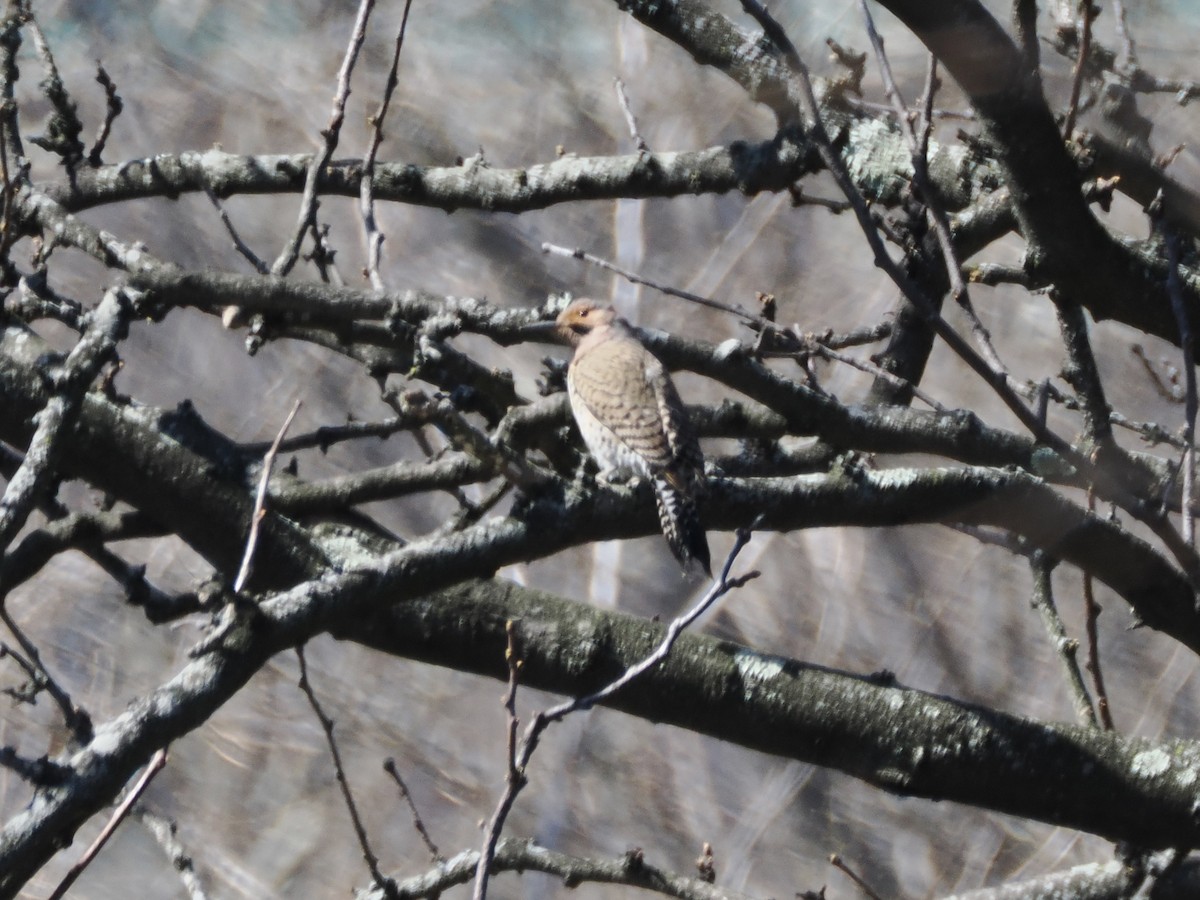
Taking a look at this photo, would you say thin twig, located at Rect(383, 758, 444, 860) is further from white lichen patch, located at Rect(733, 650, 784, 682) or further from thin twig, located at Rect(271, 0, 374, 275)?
thin twig, located at Rect(271, 0, 374, 275)

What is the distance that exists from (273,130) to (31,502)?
3.80m

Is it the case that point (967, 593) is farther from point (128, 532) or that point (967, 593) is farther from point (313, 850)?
point (128, 532)

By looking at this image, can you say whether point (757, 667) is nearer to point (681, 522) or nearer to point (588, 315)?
point (681, 522)

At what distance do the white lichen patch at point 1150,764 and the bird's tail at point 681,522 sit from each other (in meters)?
0.91

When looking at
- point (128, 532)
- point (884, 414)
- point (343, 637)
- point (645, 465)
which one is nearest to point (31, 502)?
point (343, 637)

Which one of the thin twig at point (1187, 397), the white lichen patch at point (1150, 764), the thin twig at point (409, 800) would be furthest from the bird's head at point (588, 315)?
the white lichen patch at point (1150, 764)

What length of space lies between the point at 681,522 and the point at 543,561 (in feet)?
7.70

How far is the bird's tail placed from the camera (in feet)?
8.78

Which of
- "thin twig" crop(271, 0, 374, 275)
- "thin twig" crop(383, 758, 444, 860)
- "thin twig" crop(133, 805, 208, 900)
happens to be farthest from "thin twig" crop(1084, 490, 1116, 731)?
"thin twig" crop(133, 805, 208, 900)

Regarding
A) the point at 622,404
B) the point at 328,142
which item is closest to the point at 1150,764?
the point at 622,404

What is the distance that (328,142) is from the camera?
287 centimetres

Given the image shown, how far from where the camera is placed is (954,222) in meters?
3.37

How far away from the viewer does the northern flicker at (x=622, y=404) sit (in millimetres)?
3373

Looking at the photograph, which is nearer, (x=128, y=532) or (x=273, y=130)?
(x=128, y=532)
